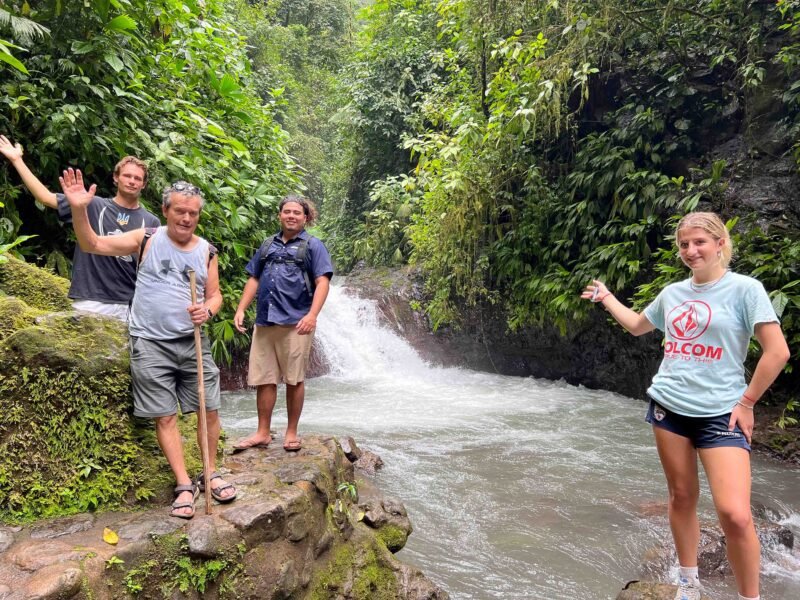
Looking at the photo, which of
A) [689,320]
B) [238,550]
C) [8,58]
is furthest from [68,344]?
[689,320]

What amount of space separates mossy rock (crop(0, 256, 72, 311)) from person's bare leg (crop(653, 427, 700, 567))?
13.0ft

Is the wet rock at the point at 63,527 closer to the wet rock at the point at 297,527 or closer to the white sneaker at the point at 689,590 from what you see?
the wet rock at the point at 297,527

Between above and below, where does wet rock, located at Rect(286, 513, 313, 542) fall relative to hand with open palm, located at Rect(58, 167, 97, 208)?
below

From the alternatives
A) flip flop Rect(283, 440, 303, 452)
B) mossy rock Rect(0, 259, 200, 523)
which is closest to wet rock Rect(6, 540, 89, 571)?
mossy rock Rect(0, 259, 200, 523)

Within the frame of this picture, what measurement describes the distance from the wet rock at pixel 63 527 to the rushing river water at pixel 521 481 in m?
2.25

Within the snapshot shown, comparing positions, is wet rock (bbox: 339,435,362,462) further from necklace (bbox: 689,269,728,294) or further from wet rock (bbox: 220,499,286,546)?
necklace (bbox: 689,269,728,294)

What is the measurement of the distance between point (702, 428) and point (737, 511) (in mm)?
375

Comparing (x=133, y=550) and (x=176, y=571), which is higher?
(x=133, y=550)

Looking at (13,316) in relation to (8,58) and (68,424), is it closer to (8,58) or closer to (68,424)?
(68,424)

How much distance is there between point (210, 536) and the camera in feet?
8.64

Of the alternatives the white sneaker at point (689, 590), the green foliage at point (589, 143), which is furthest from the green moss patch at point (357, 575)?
the green foliage at point (589, 143)

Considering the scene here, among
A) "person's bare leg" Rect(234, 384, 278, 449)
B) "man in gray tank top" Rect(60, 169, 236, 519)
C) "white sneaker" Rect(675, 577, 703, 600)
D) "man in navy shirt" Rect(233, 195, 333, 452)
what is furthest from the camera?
"person's bare leg" Rect(234, 384, 278, 449)

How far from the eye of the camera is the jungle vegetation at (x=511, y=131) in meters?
5.33

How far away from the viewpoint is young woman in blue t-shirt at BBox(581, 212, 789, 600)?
8.36ft
